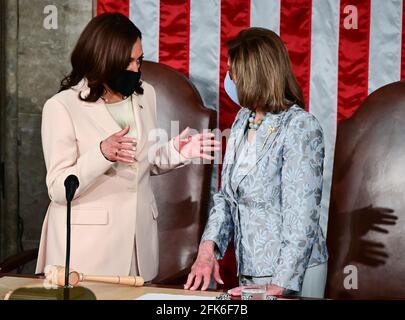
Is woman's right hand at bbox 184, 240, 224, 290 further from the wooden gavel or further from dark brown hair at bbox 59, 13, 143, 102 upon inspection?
dark brown hair at bbox 59, 13, 143, 102

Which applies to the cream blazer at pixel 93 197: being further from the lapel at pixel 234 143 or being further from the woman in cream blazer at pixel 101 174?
the lapel at pixel 234 143

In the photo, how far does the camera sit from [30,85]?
12.6 feet

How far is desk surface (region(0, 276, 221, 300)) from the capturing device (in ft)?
6.98

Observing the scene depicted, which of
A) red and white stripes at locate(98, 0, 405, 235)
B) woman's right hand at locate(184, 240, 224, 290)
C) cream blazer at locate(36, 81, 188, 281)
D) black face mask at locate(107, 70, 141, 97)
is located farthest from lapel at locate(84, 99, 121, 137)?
red and white stripes at locate(98, 0, 405, 235)

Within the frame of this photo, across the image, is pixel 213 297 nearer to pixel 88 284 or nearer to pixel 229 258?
pixel 88 284

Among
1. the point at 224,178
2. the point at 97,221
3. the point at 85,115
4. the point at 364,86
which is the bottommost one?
the point at 97,221

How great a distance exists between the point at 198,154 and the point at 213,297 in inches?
29.6

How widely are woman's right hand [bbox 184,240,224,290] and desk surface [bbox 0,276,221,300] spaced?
90 mm

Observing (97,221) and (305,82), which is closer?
(97,221)

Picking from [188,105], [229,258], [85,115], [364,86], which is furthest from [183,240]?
[364,86]

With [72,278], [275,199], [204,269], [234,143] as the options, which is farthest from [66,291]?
[234,143]

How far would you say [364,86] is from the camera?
363 cm

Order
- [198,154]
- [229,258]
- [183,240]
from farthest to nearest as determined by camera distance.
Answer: [229,258] → [183,240] → [198,154]

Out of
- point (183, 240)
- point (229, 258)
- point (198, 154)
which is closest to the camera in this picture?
point (198, 154)
